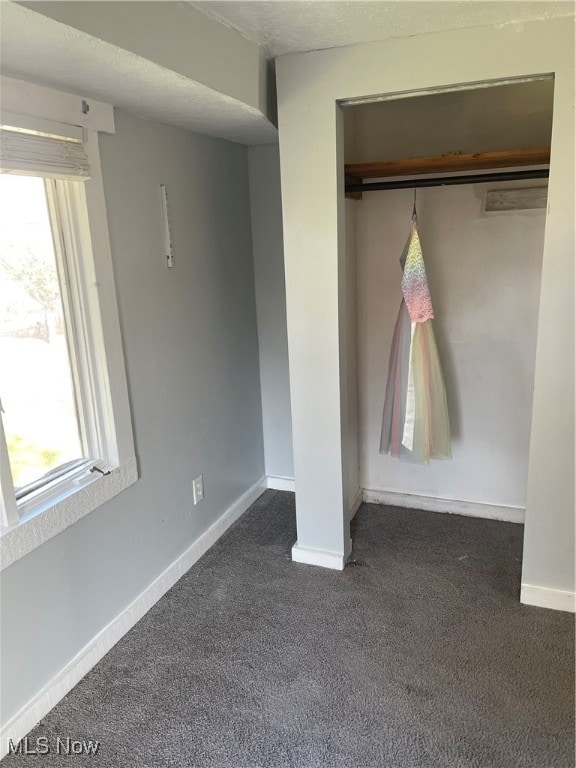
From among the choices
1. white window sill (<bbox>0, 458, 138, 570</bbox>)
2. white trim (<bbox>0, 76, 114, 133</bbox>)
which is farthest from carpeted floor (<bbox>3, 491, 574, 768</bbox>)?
white trim (<bbox>0, 76, 114, 133</bbox>)

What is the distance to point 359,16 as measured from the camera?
1.65 metres

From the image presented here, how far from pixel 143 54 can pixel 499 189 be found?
169 centimetres

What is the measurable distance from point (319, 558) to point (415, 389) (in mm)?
871

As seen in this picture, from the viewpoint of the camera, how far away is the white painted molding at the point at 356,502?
114 inches

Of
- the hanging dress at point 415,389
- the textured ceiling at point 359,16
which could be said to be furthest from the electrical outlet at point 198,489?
the textured ceiling at point 359,16

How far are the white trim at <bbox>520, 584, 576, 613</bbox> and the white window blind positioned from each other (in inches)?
87.3

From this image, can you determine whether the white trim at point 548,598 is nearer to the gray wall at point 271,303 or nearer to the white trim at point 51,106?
the gray wall at point 271,303

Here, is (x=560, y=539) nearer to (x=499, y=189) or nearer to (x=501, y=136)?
(x=499, y=189)

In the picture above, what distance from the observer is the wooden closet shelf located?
2168 millimetres

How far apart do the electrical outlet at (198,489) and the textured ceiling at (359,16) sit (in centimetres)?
179

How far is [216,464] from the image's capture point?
2.75 metres

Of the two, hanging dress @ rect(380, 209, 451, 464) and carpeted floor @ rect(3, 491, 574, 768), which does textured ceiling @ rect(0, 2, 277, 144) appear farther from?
carpeted floor @ rect(3, 491, 574, 768)

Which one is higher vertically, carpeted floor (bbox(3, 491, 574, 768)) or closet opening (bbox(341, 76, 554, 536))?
closet opening (bbox(341, 76, 554, 536))

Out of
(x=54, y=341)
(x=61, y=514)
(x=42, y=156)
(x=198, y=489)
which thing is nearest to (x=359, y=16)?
(x=42, y=156)
